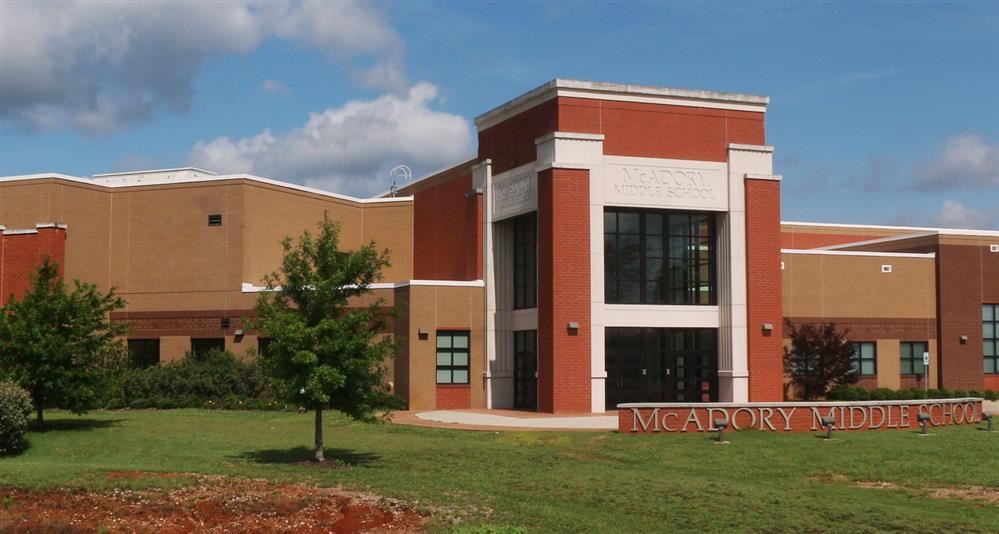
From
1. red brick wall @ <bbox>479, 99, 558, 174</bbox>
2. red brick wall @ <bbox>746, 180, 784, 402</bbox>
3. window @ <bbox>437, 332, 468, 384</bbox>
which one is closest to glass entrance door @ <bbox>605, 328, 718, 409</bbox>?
red brick wall @ <bbox>746, 180, 784, 402</bbox>

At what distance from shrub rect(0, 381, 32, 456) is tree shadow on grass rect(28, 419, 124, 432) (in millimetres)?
4204

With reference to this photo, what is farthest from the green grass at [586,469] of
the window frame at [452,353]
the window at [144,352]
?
the window at [144,352]

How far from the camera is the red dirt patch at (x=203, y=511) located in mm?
15141

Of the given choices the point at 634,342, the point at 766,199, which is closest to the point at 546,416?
the point at 634,342

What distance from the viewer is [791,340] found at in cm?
4503

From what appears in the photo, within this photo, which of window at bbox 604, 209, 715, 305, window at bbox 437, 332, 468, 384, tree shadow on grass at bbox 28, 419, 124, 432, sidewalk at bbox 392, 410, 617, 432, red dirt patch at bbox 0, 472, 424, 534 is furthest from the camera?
window at bbox 437, 332, 468, 384

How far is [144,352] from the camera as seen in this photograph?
4347 centimetres

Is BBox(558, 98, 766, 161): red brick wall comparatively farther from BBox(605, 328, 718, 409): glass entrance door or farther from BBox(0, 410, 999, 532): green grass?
BBox(0, 410, 999, 532): green grass

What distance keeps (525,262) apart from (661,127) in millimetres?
7045

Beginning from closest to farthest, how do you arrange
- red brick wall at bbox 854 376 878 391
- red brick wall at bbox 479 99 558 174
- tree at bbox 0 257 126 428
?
tree at bbox 0 257 126 428 < red brick wall at bbox 479 99 558 174 < red brick wall at bbox 854 376 878 391

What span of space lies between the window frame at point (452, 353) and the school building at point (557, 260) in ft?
0.25

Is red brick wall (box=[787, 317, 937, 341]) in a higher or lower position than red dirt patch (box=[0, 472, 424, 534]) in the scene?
higher

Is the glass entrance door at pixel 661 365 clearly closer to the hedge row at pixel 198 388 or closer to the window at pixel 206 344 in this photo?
the hedge row at pixel 198 388

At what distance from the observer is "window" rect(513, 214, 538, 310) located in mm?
40188
